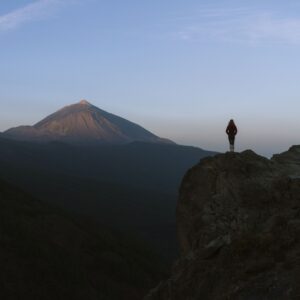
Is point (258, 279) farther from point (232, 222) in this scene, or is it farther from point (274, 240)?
point (232, 222)

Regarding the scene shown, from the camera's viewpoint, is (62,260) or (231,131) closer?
(231,131)

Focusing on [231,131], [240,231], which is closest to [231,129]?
[231,131]

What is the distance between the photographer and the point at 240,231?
1229 cm

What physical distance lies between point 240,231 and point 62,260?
36.4 m

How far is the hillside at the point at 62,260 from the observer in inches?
1564

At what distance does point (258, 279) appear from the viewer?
31.9 feet

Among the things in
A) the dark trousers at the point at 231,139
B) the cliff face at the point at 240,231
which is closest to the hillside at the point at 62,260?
the dark trousers at the point at 231,139

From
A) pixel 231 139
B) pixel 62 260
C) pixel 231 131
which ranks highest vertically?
pixel 231 131

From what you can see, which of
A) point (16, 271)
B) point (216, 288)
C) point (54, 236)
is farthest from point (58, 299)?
point (216, 288)

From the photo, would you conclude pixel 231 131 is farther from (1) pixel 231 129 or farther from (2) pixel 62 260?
(2) pixel 62 260

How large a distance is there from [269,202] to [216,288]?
4068 millimetres

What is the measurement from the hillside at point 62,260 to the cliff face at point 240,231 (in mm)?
24175

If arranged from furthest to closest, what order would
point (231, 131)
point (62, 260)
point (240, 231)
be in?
point (62, 260) → point (231, 131) → point (240, 231)

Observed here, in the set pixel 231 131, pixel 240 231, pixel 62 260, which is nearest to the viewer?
pixel 240 231
